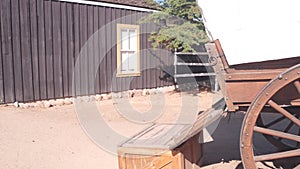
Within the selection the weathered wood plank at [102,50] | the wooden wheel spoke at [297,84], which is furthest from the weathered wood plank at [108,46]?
the wooden wheel spoke at [297,84]

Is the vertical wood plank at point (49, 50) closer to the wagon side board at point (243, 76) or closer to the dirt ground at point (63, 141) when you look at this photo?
the dirt ground at point (63, 141)

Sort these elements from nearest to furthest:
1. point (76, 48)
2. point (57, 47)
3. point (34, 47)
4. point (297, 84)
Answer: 1. point (297, 84)
2. point (34, 47)
3. point (57, 47)
4. point (76, 48)

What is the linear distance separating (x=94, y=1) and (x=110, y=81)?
244 cm

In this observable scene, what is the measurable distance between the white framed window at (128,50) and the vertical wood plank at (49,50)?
2.32 m

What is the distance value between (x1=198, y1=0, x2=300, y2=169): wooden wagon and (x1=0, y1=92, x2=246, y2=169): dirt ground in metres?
1.69

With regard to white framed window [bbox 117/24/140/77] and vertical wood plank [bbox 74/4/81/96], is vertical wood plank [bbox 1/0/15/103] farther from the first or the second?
white framed window [bbox 117/24/140/77]

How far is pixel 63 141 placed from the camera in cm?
561

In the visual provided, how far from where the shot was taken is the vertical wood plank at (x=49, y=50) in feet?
28.4

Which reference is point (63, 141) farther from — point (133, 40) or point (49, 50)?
point (133, 40)

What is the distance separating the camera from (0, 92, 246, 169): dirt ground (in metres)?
4.60

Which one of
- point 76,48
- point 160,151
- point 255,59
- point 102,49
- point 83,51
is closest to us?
point 255,59

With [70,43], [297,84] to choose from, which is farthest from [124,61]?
[297,84]

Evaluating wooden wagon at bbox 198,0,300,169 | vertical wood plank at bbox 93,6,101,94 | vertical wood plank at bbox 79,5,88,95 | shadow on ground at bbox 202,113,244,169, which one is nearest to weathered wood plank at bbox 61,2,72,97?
vertical wood plank at bbox 79,5,88,95

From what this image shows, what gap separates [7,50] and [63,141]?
342cm
